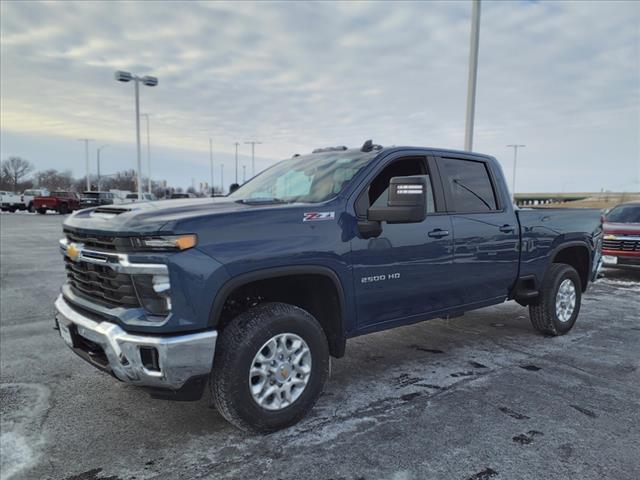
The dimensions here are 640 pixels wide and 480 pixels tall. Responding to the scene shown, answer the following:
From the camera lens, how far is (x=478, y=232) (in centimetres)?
464

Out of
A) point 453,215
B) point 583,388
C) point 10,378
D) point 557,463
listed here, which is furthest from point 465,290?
point 10,378

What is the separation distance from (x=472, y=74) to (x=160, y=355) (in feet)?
33.9

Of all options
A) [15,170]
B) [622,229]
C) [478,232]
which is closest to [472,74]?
[622,229]

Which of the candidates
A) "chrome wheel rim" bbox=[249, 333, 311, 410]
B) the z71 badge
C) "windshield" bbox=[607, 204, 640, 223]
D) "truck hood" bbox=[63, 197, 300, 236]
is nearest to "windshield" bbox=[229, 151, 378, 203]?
the z71 badge

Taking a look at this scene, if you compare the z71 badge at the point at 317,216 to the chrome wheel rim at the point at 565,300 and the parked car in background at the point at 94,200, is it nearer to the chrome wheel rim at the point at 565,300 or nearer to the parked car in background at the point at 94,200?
the chrome wheel rim at the point at 565,300

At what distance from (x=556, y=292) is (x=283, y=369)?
3.77m

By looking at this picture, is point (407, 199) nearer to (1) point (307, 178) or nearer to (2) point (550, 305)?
(1) point (307, 178)

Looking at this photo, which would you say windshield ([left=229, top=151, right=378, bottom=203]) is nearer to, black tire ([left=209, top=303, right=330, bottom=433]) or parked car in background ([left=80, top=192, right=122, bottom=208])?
black tire ([left=209, top=303, right=330, bottom=433])

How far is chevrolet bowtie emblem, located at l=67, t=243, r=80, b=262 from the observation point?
341cm

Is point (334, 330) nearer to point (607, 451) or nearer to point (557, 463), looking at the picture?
point (557, 463)

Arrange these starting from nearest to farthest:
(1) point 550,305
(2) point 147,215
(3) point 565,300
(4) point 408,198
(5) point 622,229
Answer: (2) point 147,215 < (4) point 408,198 < (1) point 550,305 < (3) point 565,300 < (5) point 622,229

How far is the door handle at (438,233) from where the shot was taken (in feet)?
13.7

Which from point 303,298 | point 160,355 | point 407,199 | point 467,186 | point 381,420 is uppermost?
point 467,186

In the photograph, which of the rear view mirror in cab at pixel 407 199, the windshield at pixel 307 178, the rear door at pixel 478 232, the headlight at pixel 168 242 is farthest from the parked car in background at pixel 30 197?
the rear view mirror in cab at pixel 407 199
